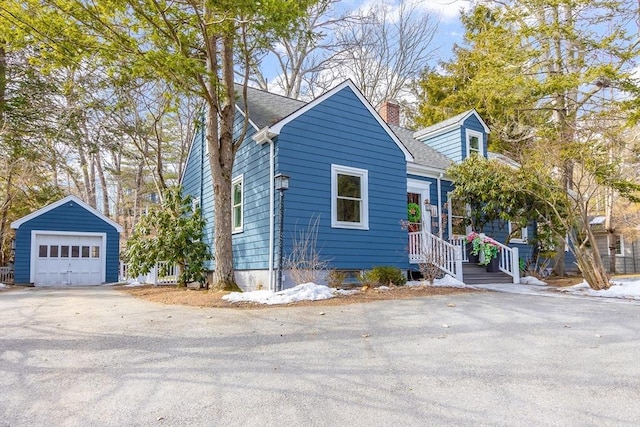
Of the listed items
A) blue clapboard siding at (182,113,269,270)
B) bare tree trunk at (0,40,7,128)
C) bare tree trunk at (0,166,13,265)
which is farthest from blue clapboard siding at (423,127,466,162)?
bare tree trunk at (0,166,13,265)

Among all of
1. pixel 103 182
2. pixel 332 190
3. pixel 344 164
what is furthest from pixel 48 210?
pixel 344 164

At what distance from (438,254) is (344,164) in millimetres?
3306

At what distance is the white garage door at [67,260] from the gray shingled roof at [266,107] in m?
10.0

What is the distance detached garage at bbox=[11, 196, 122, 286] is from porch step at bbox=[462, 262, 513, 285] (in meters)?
14.2

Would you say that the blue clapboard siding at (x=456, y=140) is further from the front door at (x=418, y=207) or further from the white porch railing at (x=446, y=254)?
the white porch railing at (x=446, y=254)

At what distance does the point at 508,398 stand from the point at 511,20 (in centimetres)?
1354

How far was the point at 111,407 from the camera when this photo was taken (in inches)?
119

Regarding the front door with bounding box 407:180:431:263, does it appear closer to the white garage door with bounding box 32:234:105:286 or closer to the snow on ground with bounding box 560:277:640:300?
the snow on ground with bounding box 560:277:640:300

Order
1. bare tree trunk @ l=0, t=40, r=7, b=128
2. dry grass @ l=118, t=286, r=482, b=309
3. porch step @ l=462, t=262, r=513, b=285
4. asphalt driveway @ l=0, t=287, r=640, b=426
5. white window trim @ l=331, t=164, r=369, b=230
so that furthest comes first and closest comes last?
bare tree trunk @ l=0, t=40, r=7, b=128 < porch step @ l=462, t=262, r=513, b=285 < white window trim @ l=331, t=164, r=369, b=230 < dry grass @ l=118, t=286, r=482, b=309 < asphalt driveway @ l=0, t=287, r=640, b=426

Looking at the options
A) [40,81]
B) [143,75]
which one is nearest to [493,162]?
[143,75]

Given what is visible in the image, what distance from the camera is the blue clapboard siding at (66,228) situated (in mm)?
16031

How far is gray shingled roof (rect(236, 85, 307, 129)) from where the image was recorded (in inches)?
428

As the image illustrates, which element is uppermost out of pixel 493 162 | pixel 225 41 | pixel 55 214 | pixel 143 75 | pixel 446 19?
pixel 446 19

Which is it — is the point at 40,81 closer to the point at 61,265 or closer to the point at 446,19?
the point at 61,265
